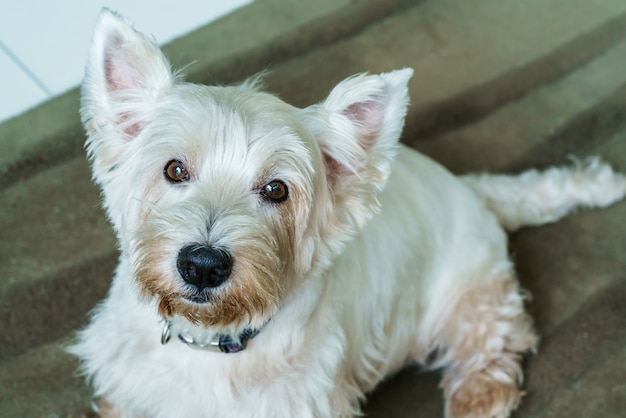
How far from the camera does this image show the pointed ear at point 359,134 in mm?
1509

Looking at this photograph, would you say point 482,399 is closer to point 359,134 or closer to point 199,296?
point 359,134

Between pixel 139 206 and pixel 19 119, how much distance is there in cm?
144

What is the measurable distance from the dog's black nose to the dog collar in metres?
0.26

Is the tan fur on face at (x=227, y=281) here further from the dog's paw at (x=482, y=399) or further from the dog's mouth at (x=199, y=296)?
the dog's paw at (x=482, y=399)

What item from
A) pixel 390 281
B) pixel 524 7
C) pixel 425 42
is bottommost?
Answer: pixel 524 7

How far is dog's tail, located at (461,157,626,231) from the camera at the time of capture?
7.89ft

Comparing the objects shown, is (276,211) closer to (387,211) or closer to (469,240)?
(387,211)

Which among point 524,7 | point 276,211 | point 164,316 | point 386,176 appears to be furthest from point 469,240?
point 524,7

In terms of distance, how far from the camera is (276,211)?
4.97 ft

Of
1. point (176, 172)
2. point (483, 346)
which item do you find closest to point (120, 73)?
point (176, 172)

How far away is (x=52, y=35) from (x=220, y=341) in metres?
1.89

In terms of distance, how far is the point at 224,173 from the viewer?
147 cm

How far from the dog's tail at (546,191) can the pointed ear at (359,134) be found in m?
0.80

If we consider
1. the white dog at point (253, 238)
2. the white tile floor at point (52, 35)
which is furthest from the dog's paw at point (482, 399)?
the white tile floor at point (52, 35)
